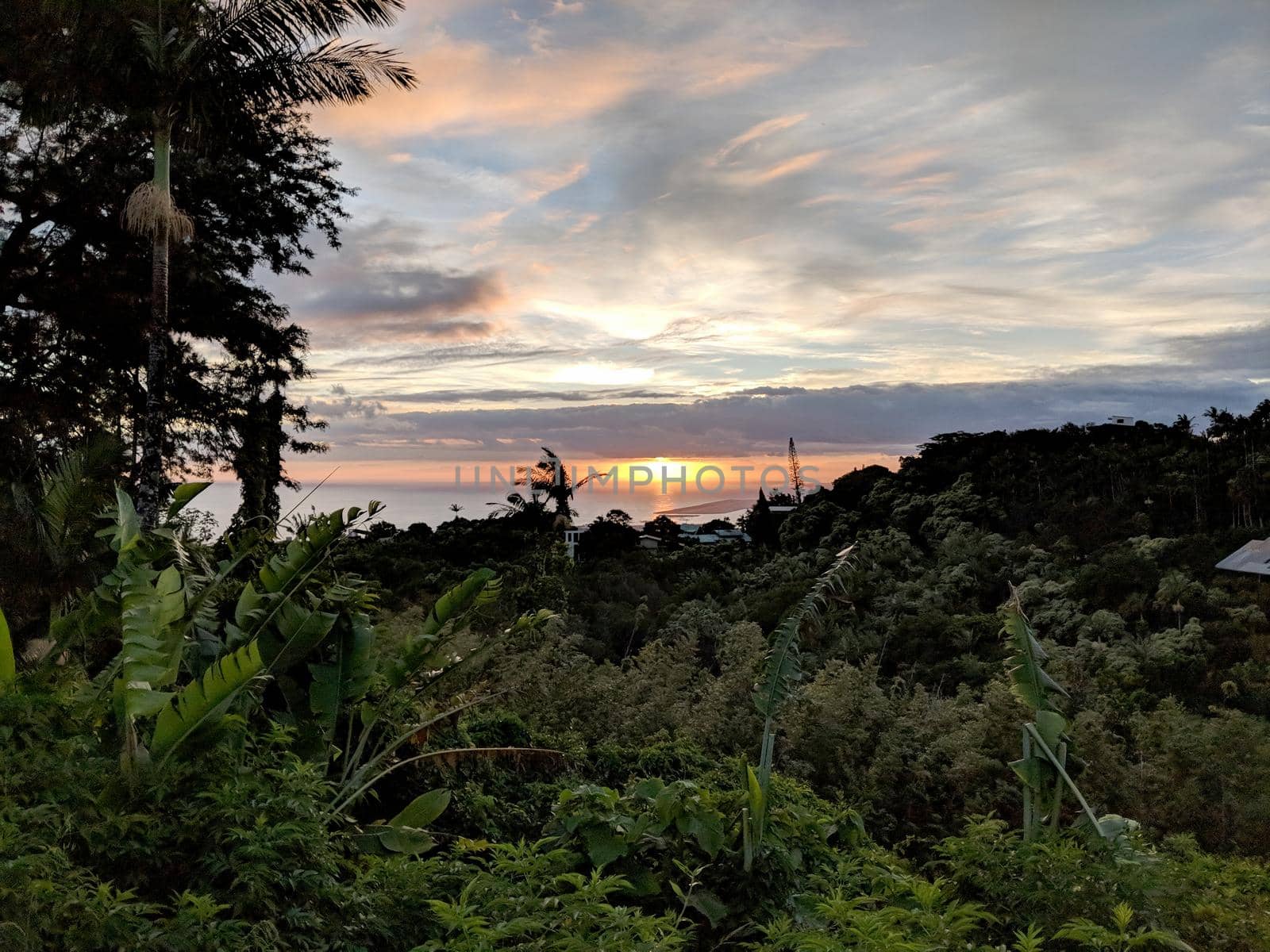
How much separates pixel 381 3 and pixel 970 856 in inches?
533

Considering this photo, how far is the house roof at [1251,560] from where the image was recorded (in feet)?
82.3

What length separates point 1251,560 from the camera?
25859 mm

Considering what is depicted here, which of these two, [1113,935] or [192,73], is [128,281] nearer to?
[192,73]

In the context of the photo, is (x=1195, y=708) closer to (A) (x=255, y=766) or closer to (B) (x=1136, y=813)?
(B) (x=1136, y=813)

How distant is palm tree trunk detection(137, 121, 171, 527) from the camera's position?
41.2 ft

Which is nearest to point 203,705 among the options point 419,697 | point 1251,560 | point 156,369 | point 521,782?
point 419,697

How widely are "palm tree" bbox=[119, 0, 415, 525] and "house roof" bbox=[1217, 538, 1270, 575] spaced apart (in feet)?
77.9

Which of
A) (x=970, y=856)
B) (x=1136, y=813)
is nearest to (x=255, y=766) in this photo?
(x=970, y=856)

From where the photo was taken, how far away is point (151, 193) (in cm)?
1207

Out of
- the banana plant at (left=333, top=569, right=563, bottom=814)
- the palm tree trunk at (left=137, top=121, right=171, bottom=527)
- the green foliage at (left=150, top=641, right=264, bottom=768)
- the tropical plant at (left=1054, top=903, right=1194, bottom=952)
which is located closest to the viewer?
the tropical plant at (left=1054, top=903, right=1194, bottom=952)

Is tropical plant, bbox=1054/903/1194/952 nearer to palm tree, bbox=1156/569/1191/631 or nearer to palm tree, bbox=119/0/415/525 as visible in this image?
palm tree, bbox=119/0/415/525

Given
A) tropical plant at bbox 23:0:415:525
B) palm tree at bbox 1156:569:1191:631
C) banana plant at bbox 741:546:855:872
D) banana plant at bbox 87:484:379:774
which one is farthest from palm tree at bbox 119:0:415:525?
palm tree at bbox 1156:569:1191:631

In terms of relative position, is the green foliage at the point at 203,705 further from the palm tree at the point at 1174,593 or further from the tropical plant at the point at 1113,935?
the palm tree at the point at 1174,593

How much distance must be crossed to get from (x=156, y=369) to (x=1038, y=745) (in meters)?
11.8
